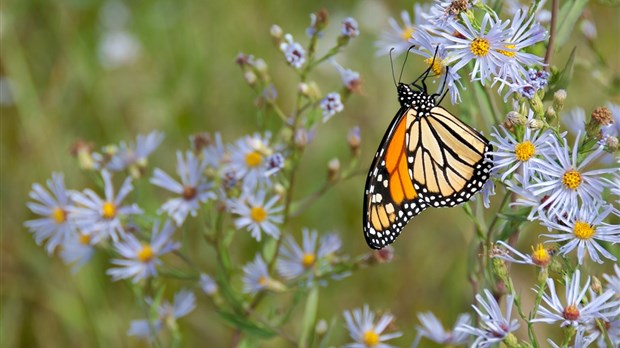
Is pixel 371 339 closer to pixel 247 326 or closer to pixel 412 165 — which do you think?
pixel 247 326

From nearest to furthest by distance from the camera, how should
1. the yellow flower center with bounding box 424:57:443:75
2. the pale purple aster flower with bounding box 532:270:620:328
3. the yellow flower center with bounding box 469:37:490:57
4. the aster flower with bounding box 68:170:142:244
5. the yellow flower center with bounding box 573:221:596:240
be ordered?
1. the pale purple aster flower with bounding box 532:270:620:328
2. the yellow flower center with bounding box 573:221:596:240
3. the yellow flower center with bounding box 469:37:490:57
4. the yellow flower center with bounding box 424:57:443:75
5. the aster flower with bounding box 68:170:142:244

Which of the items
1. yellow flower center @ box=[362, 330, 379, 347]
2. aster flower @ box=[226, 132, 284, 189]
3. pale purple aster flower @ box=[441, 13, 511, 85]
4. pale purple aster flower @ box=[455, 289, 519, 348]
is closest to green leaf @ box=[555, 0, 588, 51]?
pale purple aster flower @ box=[441, 13, 511, 85]

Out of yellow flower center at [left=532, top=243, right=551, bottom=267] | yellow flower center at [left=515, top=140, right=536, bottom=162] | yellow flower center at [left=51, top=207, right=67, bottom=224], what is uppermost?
yellow flower center at [left=51, top=207, right=67, bottom=224]

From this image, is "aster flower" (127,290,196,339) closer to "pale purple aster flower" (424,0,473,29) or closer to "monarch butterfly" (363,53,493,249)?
"monarch butterfly" (363,53,493,249)

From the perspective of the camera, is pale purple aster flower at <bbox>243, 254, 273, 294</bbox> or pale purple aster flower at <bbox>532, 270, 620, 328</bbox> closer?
pale purple aster flower at <bbox>532, 270, 620, 328</bbox>

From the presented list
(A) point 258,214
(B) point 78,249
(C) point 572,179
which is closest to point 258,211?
(A) point 258,214

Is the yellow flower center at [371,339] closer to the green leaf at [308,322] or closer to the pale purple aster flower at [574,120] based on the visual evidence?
the green leaf at [308,322]

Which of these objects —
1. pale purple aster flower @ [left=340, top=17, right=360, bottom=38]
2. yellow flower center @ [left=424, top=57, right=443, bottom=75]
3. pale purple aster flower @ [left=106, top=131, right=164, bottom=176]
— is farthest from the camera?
pale purple aster flower @ [left=106, top=131, right=164, bottom=176]
